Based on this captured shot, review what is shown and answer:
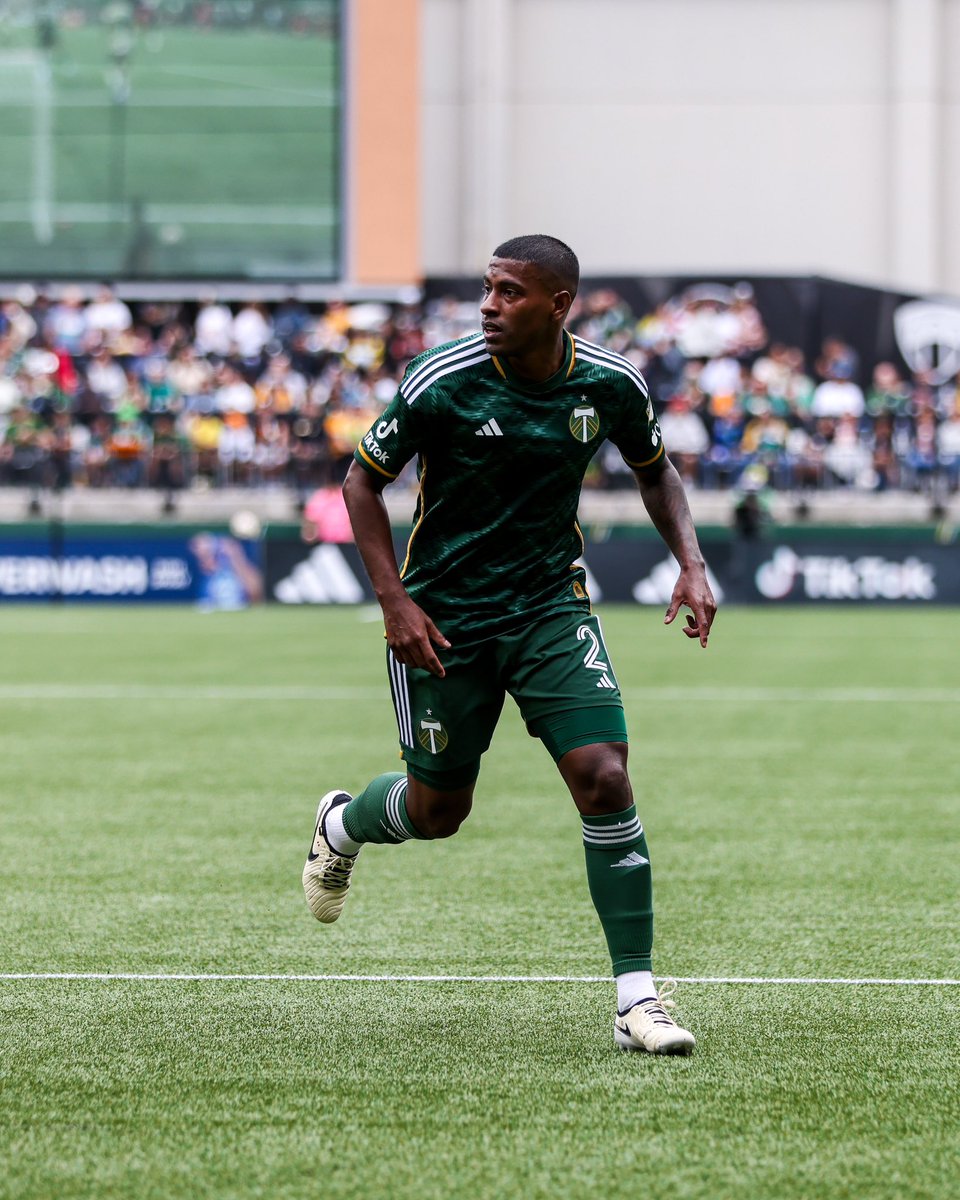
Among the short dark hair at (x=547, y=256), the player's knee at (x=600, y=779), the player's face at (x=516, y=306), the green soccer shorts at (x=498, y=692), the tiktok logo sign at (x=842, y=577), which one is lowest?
the tiktok logo sign at (x=842, y=577)

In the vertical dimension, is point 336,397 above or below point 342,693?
above

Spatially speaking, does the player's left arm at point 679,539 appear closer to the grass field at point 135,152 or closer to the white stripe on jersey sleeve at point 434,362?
the white stripe on jersey sleeve at point 434,362

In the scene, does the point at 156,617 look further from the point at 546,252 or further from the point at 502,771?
the point at 546,252

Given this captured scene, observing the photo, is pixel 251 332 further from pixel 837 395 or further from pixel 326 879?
pixel 326 879

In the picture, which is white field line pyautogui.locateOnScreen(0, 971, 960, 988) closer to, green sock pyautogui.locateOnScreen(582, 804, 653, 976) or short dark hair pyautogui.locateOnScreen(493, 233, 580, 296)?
green sock pyautogui.locateOnScreen(582, 804, 653, 976)

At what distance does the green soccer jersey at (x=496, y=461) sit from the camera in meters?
5.05

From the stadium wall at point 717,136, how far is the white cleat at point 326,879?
32830mm

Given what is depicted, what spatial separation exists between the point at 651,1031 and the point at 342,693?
10228 millimetres

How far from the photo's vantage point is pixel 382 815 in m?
5.54

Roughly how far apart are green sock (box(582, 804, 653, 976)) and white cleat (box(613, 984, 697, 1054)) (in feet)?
0.56

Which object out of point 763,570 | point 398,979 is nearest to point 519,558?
point 398,979

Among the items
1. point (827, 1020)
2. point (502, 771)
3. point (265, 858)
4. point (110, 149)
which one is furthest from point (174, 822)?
point (110, 149)

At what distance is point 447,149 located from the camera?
38.1m

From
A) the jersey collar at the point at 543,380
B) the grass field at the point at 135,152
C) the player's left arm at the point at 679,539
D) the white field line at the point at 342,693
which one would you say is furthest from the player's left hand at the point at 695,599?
the grass field at the point at 135,152
